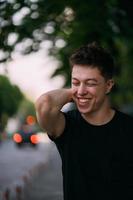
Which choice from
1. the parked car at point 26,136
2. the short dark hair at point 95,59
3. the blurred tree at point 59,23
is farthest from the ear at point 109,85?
the parked car at point 26,136

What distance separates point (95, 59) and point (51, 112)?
38 centimetres

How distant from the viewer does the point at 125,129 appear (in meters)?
3.24

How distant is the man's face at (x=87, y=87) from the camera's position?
3211 millimetres

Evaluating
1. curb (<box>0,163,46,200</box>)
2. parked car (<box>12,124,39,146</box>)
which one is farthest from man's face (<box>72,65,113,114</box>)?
parked car (<box>12,124,39,146</box>)

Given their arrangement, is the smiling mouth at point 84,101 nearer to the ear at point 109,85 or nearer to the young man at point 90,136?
the young man at point 90,136

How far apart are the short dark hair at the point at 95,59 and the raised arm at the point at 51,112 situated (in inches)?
7.4

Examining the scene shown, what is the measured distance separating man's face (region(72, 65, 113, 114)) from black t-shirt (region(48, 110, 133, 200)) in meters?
0.11

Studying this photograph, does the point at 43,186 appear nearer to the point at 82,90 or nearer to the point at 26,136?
the point at 82,90

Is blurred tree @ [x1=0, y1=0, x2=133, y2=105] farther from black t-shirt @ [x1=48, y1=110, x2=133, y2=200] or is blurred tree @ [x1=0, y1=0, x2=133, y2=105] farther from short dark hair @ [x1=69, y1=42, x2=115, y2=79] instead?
black t-shirt @ [x1=48, y1=110, x2=133, y2=200]

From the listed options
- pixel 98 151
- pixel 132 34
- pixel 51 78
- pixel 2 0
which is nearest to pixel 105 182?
pixel 98 151

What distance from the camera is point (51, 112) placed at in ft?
10.5

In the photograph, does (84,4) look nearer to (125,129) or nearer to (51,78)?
(125,129)

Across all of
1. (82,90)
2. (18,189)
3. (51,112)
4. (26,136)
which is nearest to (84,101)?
(82,90)

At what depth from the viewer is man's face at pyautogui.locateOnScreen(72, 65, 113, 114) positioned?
3211mm
